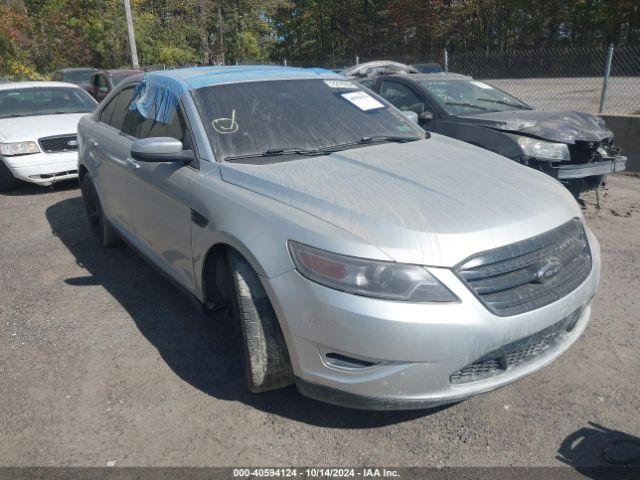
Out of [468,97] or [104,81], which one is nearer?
[468,97]

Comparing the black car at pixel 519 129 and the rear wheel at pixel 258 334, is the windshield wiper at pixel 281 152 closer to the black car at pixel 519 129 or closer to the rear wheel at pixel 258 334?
the rear wheel at pixel 258 334

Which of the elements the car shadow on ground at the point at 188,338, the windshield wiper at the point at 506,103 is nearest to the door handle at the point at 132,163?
the car shadow on ground at the point at 188,338

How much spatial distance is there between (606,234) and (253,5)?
134 ft

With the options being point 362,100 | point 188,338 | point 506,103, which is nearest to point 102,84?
point 506,103

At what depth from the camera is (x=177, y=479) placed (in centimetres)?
239

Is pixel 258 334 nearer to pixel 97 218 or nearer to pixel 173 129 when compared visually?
pixel 173 129

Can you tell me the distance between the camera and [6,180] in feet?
25.6

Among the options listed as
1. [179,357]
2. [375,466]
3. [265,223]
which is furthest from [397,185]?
[179,357]

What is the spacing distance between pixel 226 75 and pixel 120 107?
1.36m

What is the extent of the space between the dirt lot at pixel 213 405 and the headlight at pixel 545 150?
5.72 feet

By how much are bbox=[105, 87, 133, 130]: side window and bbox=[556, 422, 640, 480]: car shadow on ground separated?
3.82m

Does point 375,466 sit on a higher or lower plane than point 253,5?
lower

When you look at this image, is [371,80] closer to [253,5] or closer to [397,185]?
[397,185]

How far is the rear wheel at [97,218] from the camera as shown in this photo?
16.3ft
